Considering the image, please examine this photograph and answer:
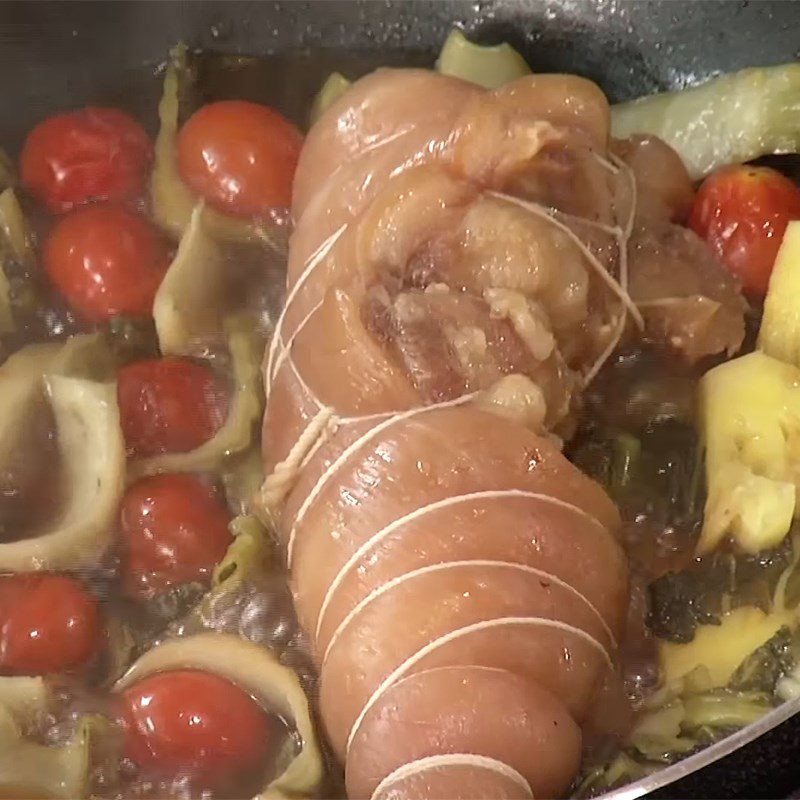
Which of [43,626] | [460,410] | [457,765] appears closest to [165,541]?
[43,626]

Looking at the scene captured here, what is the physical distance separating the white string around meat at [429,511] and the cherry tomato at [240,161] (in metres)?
0.94

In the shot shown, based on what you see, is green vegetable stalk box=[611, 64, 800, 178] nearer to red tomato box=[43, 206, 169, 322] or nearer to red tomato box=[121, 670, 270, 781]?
red tomato box=[43, 206, 169, 322]

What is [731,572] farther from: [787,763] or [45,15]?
[45,15]

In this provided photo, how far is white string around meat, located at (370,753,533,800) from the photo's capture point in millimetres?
1344

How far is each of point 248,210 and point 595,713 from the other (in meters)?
1.24

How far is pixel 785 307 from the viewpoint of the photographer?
184 centimetres

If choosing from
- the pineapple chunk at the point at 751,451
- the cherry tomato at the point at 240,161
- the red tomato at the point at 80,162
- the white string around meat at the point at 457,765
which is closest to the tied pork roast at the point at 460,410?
the white string around meat at the point at 457,765

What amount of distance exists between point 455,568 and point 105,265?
3.42ft

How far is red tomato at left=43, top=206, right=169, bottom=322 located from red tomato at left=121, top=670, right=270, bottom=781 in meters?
0.81

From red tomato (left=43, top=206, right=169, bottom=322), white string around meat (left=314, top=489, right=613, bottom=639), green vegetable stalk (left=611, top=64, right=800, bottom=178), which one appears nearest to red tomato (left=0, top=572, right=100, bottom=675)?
white string around meat (left=314, top=489, right=613, bottom=639)

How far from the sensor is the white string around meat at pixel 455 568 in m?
1.47

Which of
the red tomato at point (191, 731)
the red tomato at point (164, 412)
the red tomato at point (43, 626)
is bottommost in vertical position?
the red tomato at point (191, 731)

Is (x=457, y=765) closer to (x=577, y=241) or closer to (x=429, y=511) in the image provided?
(x=429, y=511)

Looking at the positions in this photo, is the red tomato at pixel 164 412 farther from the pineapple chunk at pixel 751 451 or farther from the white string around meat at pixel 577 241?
the pineapple chunk at pixel 751 451
